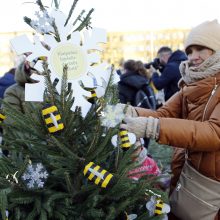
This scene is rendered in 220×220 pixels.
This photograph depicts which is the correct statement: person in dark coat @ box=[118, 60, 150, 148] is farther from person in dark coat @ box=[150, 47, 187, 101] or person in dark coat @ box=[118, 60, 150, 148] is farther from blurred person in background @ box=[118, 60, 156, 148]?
person in dark coat @ box=[150, 47, 187, 101]

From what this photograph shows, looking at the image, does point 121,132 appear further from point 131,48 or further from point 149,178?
point 131,48

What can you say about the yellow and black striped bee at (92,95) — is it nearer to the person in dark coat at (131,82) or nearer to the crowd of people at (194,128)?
the crowd of people at (194,128)

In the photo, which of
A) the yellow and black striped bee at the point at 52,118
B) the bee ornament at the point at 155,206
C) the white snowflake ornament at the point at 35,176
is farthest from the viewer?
the bee ornament at the point at 155,206

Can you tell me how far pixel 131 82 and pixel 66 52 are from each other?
292 centimetres

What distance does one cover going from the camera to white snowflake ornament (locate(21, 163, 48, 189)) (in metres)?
1.40

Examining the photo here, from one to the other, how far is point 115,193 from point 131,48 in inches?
722

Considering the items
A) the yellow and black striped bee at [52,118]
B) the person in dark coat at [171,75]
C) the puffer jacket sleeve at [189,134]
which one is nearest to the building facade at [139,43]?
the person in dark coat at [171,75]

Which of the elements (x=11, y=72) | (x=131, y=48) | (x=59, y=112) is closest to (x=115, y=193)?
(x=59, y=112)

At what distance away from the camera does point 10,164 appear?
1.56m

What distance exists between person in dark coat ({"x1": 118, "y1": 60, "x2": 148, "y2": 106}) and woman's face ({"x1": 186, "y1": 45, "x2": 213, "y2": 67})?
2349 mm

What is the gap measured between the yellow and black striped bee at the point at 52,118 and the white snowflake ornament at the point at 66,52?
5.0 inches

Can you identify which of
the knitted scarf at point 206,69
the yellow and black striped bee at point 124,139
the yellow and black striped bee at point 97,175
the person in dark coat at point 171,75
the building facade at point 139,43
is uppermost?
the knitted scarf at point 206,69

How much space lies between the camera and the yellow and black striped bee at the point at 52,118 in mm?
1279

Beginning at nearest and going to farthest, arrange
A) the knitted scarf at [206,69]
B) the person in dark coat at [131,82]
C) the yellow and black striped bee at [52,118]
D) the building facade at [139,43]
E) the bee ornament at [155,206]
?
1. the yellow and black striped bee at [52,118]
2. the bee ornament at [155,206]
3. the knitted scarf at [206,69]
4. the person in dark coat at [131,82]
5. the building facade at [139,43]
